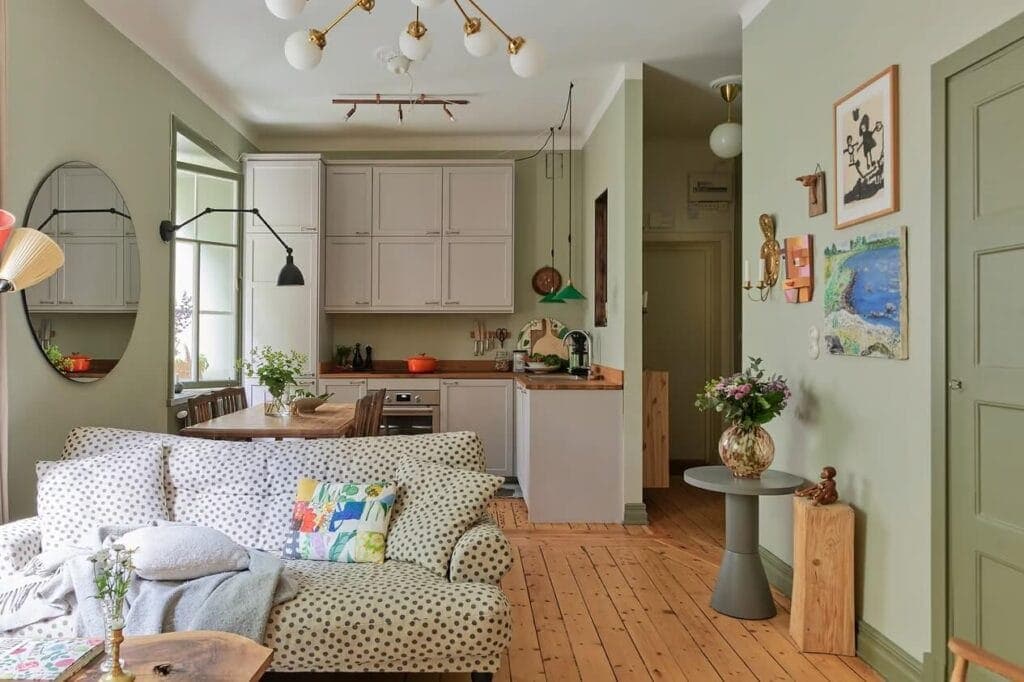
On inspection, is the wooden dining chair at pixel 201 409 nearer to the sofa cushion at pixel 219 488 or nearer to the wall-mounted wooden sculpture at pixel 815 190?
the sofa cushion at pixel 219 488

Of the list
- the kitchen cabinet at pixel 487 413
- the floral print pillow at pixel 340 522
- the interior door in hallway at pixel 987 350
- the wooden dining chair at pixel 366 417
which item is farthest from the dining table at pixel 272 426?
the interior door in hallway at pixel 987 350

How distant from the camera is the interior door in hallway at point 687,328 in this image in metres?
6.52

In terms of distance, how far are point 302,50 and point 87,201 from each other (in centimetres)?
186

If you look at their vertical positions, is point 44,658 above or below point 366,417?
below

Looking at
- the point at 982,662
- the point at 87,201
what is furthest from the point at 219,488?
the point at 982,662

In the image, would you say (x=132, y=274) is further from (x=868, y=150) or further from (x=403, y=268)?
(x=868, y=150)

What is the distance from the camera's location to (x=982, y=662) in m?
1.37

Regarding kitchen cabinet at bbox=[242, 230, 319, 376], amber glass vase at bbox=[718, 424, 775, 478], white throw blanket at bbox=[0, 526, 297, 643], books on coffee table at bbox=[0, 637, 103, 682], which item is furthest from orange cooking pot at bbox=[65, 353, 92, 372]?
amber glass vase at bbox=[718, 424, 775, 478]

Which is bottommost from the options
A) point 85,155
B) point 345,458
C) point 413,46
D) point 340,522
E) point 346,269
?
point 340,522

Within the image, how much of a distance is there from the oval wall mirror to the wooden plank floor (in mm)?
2204

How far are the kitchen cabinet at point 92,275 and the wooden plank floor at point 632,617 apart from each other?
2351 millimetres

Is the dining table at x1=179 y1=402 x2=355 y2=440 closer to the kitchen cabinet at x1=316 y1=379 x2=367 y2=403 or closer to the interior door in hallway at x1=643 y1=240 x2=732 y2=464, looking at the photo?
the kitchen cabinet at x1=316 y1=379 x2=367 y2=403

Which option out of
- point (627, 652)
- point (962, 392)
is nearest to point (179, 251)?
point (627, 652)

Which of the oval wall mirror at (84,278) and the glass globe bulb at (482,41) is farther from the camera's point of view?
the oval wall mirror at (84,278)
